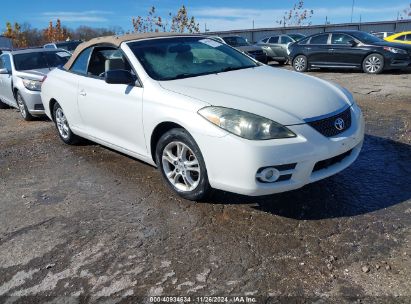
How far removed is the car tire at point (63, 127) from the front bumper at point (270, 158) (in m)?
3.07

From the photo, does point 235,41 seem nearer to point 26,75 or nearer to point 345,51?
point 345,51

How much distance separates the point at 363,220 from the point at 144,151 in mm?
2199

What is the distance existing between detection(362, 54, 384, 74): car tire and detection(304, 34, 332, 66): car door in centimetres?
134

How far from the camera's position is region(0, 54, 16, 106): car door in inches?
355

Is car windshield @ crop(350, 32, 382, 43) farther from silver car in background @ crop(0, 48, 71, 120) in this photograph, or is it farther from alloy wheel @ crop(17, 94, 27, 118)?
alloy wheel @ crop(17, 94, 27, 118)

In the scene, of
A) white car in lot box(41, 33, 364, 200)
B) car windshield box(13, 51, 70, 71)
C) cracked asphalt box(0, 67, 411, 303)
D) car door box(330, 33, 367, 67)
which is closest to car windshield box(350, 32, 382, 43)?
car door box(330, 33, 367, 67)

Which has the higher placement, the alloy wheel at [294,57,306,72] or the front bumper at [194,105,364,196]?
the front bumper at [194,105,364,196]

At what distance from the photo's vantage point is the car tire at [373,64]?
13039 millimetres

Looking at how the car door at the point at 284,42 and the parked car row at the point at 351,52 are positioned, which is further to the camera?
the car door at the point at 284,42

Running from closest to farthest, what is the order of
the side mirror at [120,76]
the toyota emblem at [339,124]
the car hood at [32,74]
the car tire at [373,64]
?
the toyota emblem at [339,124], the side mirror at [120,76], the car hood at [32,74], the car tire at [373,64]

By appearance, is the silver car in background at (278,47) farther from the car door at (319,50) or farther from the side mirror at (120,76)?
the side mirror at (120,76)

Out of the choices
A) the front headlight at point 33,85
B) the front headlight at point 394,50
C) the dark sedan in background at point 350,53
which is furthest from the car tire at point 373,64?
the front headlight at point 33,85

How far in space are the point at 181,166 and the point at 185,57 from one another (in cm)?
139

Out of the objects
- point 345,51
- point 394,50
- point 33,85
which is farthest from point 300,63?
point 33,85
